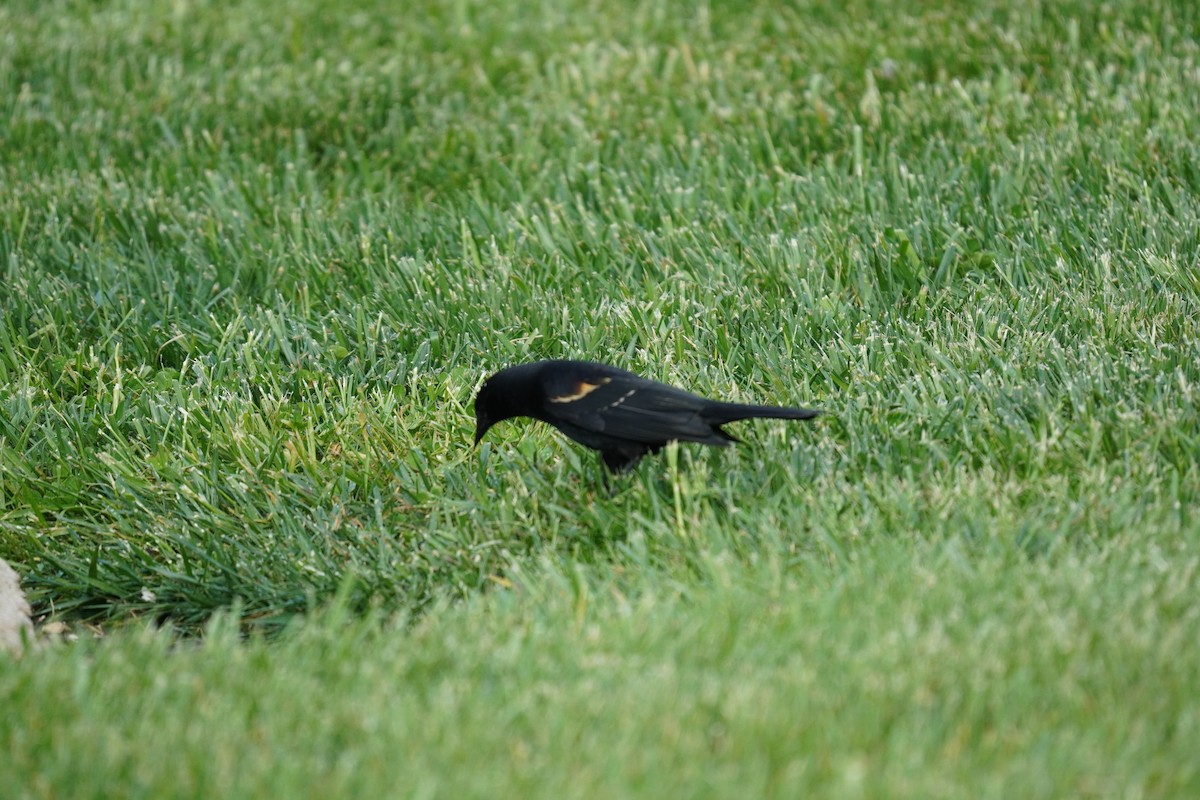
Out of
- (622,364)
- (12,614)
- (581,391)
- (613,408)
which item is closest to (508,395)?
(581,391)

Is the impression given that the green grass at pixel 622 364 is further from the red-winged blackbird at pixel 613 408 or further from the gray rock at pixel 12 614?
the gray rock at pixel 12 614

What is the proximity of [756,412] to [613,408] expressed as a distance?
46cm

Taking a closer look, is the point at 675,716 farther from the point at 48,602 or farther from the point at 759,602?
the point at 48,602

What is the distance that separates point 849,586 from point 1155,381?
1.49 metres

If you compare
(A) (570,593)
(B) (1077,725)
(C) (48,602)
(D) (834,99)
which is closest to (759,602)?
(A) (570,593)

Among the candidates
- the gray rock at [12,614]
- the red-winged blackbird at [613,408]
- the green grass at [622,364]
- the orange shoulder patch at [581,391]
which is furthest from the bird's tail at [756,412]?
the gray rock at [12,614]

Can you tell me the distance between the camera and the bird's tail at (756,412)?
3.81 metres

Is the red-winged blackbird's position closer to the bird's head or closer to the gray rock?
the bird's head

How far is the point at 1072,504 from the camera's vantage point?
362 cm

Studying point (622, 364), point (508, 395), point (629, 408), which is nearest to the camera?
point (629, 408)

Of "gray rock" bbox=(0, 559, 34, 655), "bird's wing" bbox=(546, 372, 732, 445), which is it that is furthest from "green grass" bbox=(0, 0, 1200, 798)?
"gray rock" bbox=(0, 559, 34, 655)

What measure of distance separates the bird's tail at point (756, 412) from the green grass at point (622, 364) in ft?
0.63

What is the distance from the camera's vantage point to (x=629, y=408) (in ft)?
13.1

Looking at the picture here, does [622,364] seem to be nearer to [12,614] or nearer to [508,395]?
[508,395]
